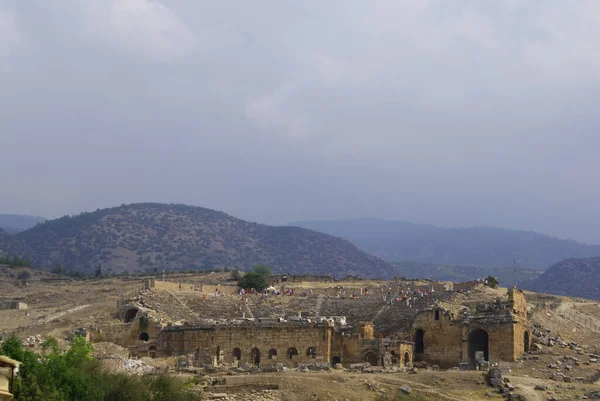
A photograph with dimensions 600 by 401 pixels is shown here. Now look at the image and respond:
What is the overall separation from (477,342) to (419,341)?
351 centimetres

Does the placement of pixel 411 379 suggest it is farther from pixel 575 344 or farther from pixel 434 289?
pixel 434 289

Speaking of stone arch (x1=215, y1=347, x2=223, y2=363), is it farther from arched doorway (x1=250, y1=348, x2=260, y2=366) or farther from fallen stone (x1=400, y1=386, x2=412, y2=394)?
fallen stone (x1=400, y1=386, x2=412, y2=394)

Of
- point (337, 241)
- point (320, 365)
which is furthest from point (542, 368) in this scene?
point (337, 241)

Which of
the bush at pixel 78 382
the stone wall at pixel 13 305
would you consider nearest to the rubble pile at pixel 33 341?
the bush at pixel 78 382

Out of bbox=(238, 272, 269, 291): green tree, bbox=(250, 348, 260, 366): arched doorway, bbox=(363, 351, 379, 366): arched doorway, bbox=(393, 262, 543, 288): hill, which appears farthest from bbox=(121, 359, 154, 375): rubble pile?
bbox=(393, 262, 543, 288): hill

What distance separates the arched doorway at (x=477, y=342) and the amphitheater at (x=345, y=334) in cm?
6

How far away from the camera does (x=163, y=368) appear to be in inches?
1721

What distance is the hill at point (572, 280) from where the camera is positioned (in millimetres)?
→ 127375

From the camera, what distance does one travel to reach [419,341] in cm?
5406

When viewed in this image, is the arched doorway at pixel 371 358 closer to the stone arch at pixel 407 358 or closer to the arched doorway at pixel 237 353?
the stone arch at pixel 407 358

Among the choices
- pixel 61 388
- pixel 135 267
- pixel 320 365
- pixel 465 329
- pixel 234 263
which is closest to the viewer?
pixel 61 388

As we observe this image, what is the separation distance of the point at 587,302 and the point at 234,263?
92.8 metres

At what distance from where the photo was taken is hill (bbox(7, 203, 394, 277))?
504 feet

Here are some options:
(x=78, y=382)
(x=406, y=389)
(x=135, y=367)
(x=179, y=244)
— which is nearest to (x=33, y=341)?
(x=135, y=367)
